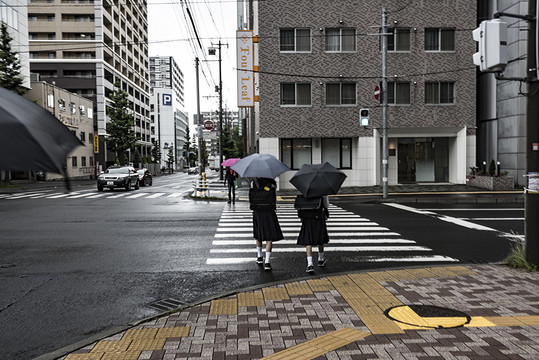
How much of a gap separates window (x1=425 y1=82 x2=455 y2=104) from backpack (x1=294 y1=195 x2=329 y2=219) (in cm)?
2262

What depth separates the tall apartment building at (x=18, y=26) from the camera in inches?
1565

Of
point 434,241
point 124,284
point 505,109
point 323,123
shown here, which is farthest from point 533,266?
point 505,109

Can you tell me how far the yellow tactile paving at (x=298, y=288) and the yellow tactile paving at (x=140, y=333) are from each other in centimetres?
199

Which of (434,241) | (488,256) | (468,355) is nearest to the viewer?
(468,355)

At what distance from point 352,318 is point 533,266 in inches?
150

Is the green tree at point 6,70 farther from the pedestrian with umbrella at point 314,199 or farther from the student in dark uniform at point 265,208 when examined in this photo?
the pedestrian with umbrella at point 314,199

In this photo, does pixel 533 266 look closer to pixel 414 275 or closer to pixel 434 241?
pixel 414 275

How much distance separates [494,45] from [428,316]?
164 inches

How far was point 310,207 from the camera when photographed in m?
7.12

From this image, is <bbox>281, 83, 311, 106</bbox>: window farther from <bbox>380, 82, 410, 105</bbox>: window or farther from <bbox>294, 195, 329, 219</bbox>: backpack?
<bbox>294, 195, 329, 219</bbox>: backpack

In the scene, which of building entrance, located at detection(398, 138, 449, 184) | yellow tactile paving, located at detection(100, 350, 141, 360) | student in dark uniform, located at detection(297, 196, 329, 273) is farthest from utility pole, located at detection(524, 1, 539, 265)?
building entrance, located at detection(398, 138, 449, 184)

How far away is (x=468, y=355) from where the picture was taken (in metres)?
3.92

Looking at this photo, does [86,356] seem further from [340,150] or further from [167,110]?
[167,110]

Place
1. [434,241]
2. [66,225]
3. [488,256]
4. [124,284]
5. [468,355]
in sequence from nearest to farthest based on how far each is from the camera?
[468,355], [124,284], [488,256], [434,241], [66,225]
